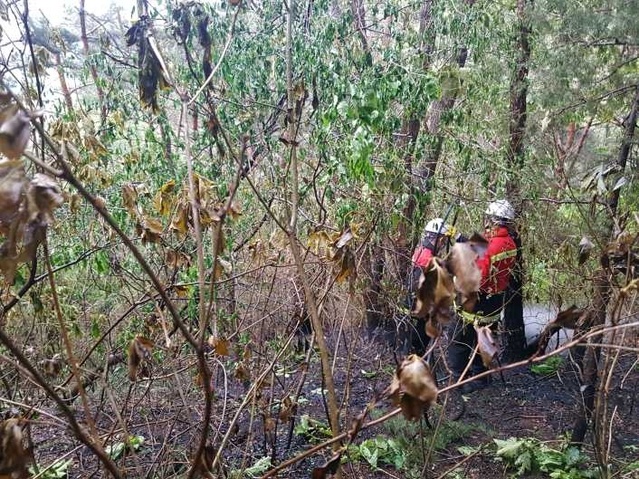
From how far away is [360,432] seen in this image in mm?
4383

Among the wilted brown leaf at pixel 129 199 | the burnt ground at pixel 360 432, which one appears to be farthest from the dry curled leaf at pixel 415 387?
the burnt ground at pixel 360 432

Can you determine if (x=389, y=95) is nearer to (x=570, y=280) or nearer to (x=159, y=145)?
(x=159, y=145)

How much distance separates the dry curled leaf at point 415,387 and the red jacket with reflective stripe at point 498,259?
4.79 metres

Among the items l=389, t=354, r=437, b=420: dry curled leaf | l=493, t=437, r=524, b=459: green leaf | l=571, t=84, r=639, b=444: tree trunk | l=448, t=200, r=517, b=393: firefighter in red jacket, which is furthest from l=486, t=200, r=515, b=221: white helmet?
l=389, t=354, r=437, b=420: dry curled leaf

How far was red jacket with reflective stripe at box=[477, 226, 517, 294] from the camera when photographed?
585cm

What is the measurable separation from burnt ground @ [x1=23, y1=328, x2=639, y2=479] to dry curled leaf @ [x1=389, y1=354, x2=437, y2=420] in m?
2.74

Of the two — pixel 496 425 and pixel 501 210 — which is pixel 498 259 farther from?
pixel 496 425

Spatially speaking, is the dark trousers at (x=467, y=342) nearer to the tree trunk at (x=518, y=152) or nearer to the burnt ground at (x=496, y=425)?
the tree trunk at (x=518, y=152)

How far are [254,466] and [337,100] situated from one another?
9.55 ft

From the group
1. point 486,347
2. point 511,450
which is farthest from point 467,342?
point 486,347

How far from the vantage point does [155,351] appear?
4543 millimetres

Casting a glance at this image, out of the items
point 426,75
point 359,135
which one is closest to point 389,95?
point 426,75

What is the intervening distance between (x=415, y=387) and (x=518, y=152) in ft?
18.7

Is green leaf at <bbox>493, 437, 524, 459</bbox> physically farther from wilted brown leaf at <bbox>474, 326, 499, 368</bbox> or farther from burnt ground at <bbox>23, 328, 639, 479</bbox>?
wilted brown leaf at <bbox>474, 326, 499, 368</bbox>
